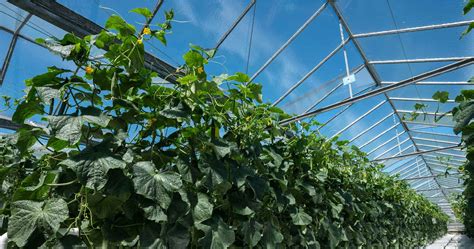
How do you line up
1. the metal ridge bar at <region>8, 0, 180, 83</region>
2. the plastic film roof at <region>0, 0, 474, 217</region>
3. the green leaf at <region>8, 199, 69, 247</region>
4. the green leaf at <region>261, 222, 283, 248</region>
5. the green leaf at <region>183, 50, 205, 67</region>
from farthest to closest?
the plastic film roof at <region>0, 0, 474, 217</region> → the metal ridge bar at <region>8, 0, 180, 83</region> → the green leaf at <region>261, 222, 283, 248</region> → the green leaf at <region>183, 50, 205, 67</region> → the green leaf at <region>8, 199, 69, 247</region>

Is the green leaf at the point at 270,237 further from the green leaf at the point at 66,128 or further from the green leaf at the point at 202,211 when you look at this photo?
the green leaf at the point at 66,128

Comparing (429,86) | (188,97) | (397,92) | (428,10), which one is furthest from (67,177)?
(397,92)

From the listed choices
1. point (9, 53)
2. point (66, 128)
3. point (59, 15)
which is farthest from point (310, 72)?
point (66, 128)

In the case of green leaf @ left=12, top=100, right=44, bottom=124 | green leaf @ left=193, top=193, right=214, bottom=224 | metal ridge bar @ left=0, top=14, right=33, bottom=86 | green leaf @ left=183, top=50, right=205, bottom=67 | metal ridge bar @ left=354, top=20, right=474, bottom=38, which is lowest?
green leaf @ left=193, top=193, right=214, bottom=224

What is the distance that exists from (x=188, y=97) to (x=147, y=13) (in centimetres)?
30

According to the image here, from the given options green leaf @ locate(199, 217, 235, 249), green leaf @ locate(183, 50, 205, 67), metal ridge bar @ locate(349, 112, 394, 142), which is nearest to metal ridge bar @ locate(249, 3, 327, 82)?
green leaf @ locate(183, 50, 205, 67)

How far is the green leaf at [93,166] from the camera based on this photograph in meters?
0.81

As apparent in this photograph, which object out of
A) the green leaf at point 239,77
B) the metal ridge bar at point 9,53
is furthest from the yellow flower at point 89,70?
the metal ridge bar at point 9,53

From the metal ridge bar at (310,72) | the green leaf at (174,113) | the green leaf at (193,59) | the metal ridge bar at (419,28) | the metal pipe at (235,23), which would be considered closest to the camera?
the green leaf at (174,113)

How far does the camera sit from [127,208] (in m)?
0.93

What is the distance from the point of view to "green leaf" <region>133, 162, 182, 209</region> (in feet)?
2.88

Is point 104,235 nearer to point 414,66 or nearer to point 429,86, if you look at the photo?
point 414,66

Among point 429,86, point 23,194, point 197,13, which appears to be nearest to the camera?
point 23,194

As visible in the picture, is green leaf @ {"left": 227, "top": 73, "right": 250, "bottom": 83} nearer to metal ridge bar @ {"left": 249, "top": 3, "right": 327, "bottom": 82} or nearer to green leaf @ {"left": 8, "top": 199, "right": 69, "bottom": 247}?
green leaf @ {"left": 8, "top": 199, "right": 69, "bottom": 247}
